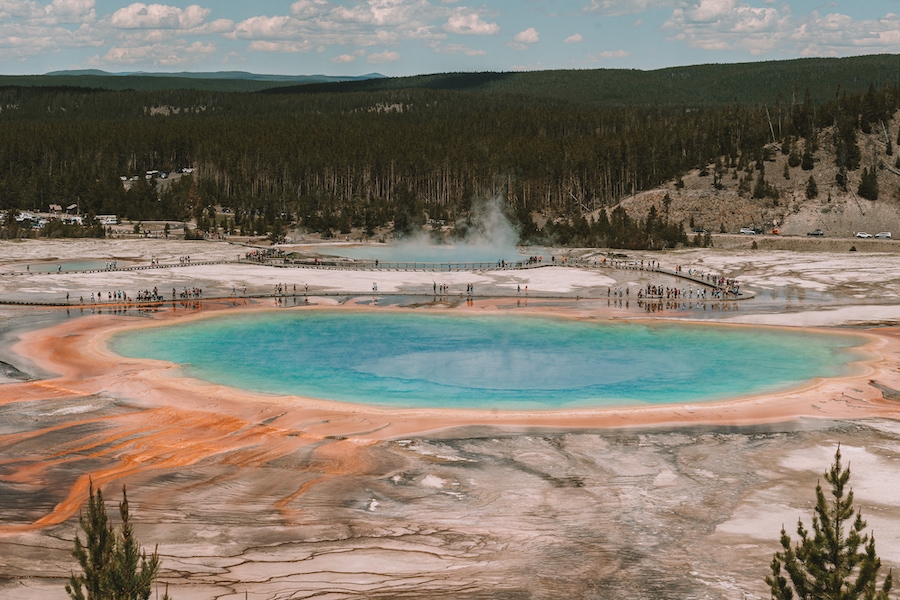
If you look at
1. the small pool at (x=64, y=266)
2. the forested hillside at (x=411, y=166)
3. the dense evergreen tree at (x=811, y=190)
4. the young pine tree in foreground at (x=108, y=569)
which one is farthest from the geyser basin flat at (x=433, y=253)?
the young pine tree in foreground at (x=108, y=569)

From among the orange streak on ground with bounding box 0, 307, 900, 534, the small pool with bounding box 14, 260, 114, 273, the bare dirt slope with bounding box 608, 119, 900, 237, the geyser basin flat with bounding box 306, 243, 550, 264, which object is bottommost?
the orange streak on ground with bounding box 0, 307, 900, 534

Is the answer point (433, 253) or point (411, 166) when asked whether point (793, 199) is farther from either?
point (411, 166)

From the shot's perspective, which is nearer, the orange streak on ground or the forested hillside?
the orange streak on ground

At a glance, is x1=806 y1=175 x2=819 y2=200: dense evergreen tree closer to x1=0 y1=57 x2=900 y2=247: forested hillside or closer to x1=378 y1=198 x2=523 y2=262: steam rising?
x1=0 y1=57 x2=900 y2=247: forested hillside

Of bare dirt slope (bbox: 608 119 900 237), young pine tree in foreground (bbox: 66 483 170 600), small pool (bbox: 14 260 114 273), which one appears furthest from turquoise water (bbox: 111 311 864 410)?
bare dirt slope (bbox: 608 119 900 237)

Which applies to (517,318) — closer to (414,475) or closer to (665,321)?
(665,321)

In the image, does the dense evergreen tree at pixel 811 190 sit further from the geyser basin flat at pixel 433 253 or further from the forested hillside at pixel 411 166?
the geyser basin flat at pixel 433 253
